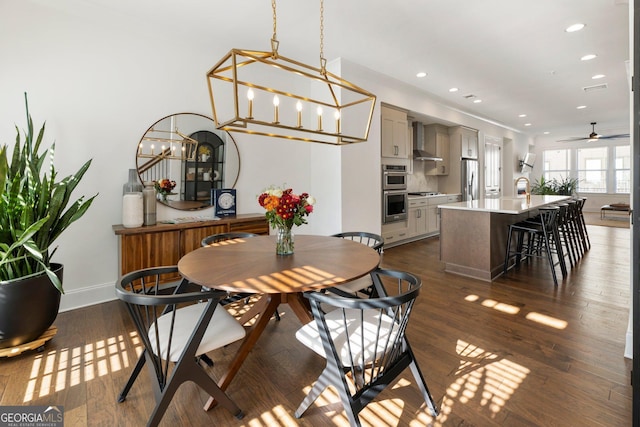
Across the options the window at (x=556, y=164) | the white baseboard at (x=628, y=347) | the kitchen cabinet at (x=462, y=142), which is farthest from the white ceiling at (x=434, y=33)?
the window at (x=556, y=164)

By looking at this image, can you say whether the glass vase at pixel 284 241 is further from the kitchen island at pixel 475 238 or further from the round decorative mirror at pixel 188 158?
the kitchen island at pixel 475 238

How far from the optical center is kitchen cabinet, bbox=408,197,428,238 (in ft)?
19.5

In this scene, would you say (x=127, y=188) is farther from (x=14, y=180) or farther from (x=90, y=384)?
(x=90, y=384)

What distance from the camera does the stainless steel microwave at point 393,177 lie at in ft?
17.1

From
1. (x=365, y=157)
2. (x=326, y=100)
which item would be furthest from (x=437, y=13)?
(x=365, y=157)

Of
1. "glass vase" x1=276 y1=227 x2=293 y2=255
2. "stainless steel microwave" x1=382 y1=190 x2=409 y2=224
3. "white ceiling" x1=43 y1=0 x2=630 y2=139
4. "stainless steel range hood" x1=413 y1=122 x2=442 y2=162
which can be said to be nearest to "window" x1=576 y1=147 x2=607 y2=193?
"white ceiling" x1=43 y1=0 x2=630 y2=139

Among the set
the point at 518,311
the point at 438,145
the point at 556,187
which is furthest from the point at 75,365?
the point at 556,187

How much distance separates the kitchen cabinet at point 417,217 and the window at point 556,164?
26.1 ft

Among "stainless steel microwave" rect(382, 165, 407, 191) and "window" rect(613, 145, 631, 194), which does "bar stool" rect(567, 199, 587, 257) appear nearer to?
"stainless steel microwave" rect(382, 165, 407, 191)

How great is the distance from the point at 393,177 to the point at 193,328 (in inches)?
172

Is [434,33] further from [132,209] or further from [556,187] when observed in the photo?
[556,187]

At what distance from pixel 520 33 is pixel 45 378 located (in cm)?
508

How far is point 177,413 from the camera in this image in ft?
5.25

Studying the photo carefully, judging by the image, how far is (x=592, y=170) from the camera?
1058 centimetres
